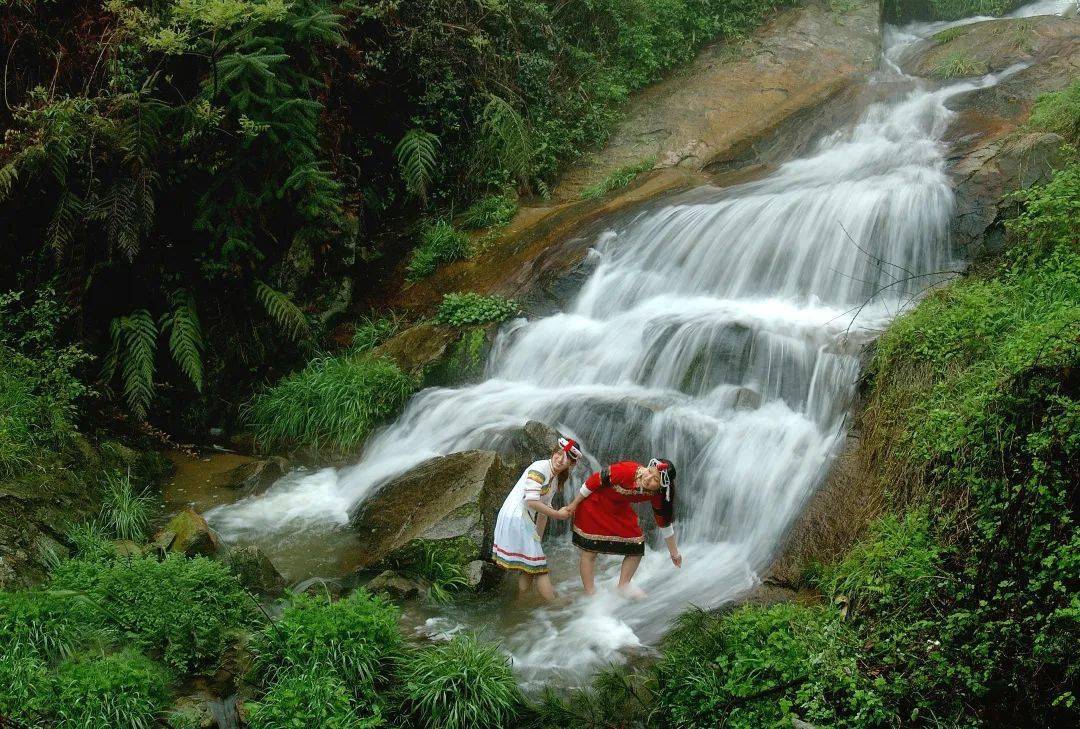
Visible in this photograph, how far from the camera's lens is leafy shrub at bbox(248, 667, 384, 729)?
14.6 feet

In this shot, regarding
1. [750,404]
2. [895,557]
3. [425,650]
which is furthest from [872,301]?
[425,650]

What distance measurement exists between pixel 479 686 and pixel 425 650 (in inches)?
18.2

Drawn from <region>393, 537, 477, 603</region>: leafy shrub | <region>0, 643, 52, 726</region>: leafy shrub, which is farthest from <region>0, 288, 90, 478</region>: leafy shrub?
<region>393, 537, 477, 603</region>: leafy shrub

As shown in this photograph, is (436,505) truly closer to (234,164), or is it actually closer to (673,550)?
(673,550)

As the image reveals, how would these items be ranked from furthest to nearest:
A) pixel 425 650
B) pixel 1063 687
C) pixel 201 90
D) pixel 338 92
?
pixel 338 92 < pixel 201 90 < pixel 425 650 < pixel 1063 687

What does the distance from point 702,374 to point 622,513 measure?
6.86ft

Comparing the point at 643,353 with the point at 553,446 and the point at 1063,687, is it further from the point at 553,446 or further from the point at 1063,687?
the point at 1063,687

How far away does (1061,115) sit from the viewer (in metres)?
8.36

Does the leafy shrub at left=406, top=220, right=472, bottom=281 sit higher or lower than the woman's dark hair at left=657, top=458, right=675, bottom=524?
higher

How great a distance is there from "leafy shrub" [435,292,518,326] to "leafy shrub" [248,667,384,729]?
5331 mm

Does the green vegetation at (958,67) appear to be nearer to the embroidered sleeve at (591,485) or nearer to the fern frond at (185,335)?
the embroidered sleeve at (591,485)

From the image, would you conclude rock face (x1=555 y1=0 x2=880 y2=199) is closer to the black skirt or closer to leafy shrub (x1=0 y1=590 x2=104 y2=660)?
the black skirt

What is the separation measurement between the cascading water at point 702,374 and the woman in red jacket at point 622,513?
0.97 feet

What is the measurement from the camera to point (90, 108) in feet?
27.2
